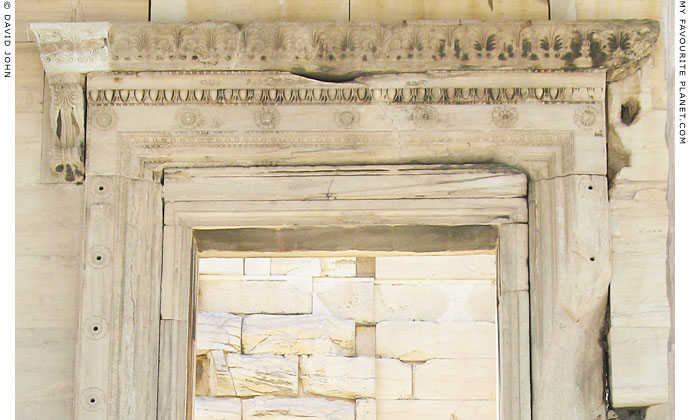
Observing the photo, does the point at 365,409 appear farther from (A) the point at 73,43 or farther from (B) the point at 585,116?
(A) the point at 73,43

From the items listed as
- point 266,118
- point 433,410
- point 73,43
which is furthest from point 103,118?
point 433,410

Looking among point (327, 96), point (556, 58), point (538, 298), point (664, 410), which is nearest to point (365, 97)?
point (327, 96)

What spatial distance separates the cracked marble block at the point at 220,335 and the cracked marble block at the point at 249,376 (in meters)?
0.09

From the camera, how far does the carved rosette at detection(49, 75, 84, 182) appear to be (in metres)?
5.04

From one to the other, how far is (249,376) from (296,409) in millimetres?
660

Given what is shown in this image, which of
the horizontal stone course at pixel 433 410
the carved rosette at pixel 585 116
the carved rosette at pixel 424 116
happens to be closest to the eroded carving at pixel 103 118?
the carved rosette at pixel 424 116

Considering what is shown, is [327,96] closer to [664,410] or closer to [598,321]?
[598,321]

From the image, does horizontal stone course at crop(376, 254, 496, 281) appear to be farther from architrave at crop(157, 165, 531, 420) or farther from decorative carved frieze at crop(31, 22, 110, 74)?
decorative carved frieze at crop(31, 22, 110, 74)

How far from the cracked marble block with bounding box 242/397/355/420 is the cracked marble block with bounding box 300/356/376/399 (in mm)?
116

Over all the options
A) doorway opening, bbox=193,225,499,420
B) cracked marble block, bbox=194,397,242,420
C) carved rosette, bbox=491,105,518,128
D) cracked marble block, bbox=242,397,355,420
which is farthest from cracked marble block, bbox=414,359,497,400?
carved rosette, bbox=491,105,518,128

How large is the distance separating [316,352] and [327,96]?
779 cm

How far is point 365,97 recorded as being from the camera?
501cm

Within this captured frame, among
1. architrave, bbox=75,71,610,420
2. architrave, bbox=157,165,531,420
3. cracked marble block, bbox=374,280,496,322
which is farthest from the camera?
Answer: cracked marble block, bbox=374,280,496,322

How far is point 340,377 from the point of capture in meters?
12.4
